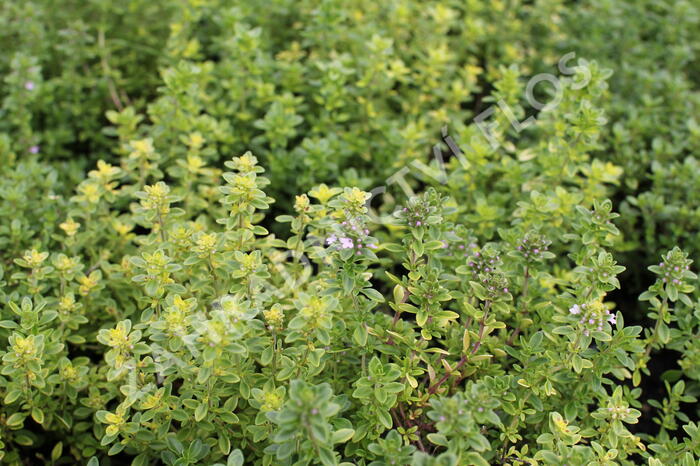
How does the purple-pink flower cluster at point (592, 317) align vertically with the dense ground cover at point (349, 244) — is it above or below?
above

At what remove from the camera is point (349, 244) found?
6.58 feet

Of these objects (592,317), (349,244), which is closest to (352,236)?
(349,244)

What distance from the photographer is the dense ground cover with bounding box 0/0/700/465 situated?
2.11m

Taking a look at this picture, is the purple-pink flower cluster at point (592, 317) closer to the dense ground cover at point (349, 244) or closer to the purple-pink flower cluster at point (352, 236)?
the dense ground cover at point (349, 244)

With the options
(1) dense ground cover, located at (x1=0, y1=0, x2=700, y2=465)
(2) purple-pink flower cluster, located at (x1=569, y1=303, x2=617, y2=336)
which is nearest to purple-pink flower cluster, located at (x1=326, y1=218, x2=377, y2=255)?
(1) dense ground cover, located at (x1=0, y1=0, x2=700, y2=465)

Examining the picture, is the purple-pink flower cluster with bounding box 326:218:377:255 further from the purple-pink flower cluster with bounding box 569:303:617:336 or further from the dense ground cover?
the purple-pink flower cluster with bounding box 569:303:617:336

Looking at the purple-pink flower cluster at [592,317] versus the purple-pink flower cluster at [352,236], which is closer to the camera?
the purple-pink flower cluster at [352,236]

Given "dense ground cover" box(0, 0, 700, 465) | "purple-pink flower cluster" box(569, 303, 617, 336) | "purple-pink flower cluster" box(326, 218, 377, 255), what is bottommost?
"dense ground cover" box(0, 0, 700, 465)

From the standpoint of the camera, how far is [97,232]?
2953 millimetres

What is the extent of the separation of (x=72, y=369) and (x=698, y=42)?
14.9 feet

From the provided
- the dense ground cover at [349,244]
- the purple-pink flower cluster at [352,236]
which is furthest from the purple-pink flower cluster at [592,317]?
the purple-pink flower cluster at [352,236]

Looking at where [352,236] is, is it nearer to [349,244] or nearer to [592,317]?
[349,244]

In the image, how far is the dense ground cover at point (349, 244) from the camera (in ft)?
6.93

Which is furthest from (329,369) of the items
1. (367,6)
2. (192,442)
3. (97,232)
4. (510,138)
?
(367,6)
